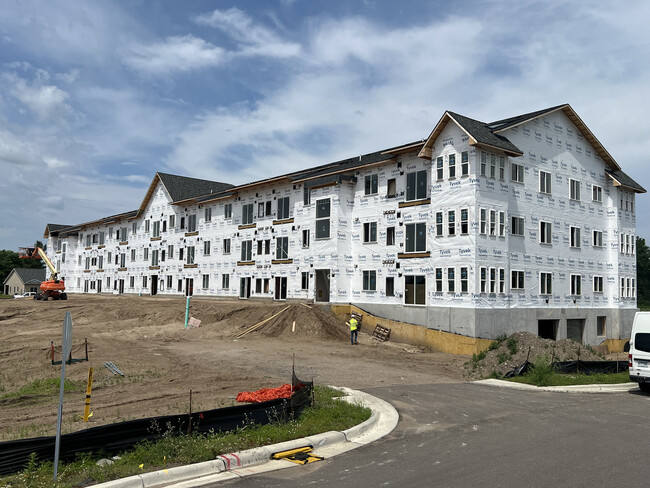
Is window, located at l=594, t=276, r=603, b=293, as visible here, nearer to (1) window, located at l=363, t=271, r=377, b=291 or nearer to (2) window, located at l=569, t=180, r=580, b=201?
(2) window, located at l=569, t=180, r=580, b=201

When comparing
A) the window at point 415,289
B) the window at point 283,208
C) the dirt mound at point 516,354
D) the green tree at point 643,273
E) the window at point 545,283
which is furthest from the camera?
the green tree at point 643,273

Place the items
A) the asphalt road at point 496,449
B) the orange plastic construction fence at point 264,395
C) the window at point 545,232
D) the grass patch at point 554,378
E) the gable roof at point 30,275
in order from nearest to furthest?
the asphalt road at point 496,449 < the orange plastic construction fence at point 264,395 < the grass patch at point 554,378 < the window at point 545,232 < the gable roof at point 30,275

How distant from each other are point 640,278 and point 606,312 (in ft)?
299

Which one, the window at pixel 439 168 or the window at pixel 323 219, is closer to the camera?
the window at pixel 439 168

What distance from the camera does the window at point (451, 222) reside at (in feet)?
109

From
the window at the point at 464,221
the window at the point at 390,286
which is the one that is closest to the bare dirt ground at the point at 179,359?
the window at the point at 390,286

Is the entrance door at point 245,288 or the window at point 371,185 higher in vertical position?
the window at point 371,185

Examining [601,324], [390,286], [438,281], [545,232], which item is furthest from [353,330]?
[601,324]

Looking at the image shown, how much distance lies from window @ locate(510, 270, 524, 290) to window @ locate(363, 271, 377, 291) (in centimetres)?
903

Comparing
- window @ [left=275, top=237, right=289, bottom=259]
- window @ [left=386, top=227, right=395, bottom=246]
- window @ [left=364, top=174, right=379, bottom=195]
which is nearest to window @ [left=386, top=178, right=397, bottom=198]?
window @ [left=364, top=174, right=379, bottom=195]

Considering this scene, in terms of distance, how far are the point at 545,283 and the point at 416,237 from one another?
9.02 m

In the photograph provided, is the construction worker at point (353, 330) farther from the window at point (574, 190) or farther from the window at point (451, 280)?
the window at point (574, 190)

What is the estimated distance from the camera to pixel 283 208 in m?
45.5

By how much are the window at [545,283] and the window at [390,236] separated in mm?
9718
